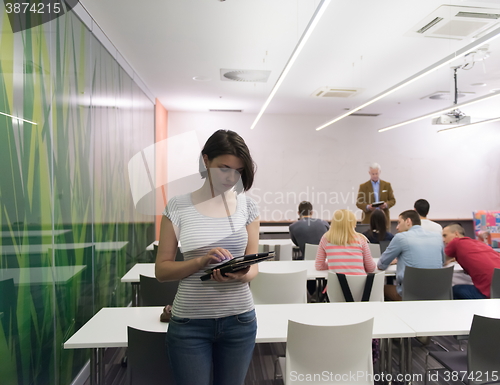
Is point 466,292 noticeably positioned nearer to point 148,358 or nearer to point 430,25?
point 430,25

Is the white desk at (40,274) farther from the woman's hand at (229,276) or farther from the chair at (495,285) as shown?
the chair at (495,285)

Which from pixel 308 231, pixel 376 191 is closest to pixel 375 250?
pixel 308 231

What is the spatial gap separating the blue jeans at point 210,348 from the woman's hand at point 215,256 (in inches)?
8.4

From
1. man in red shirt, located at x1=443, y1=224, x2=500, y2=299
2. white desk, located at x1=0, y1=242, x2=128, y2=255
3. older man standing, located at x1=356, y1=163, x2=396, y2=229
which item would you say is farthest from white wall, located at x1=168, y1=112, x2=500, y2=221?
man in red shirt, located at x1=443, y1=224, x2=500, y2=299

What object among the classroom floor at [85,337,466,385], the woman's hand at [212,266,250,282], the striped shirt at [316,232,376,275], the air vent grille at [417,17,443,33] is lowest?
the classroom floor at [85,337,466,385]

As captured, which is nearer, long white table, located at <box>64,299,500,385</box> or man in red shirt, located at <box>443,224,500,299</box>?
long white table, located at <box>64,299,500,385</box>

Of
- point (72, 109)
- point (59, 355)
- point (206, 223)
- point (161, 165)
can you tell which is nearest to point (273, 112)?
point (161, 165)

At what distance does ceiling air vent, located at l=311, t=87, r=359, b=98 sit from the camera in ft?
20.2

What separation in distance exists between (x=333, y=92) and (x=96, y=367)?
5.50 m

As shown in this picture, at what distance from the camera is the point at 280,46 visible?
4.29 meters

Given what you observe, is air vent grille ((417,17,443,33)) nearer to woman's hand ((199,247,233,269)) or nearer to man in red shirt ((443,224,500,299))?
man in red shirt ((443,224,500,299))

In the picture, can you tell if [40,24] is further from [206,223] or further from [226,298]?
[226,298]

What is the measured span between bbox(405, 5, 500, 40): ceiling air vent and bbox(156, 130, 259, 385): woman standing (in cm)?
302

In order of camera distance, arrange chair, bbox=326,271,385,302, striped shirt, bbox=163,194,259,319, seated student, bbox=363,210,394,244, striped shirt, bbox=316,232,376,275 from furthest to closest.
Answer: seated student, bbox=363,210,394,244
striped shirt, bbox=316,232,376,275
chair, bbox=326,271,385,302
striped shirt, bbox=163,194,259,319
